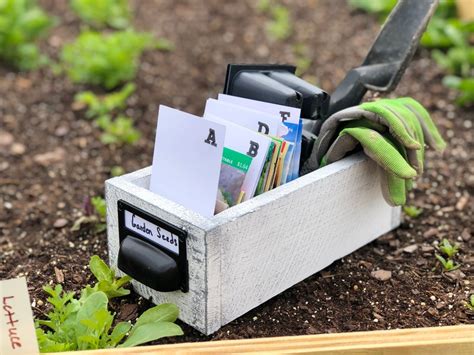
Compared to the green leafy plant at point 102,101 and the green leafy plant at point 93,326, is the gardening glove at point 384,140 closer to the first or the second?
the green leafy plant at point 93,326

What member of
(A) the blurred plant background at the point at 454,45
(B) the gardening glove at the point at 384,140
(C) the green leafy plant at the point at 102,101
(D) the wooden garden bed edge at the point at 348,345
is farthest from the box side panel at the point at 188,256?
(A) the blurred plant background at the point at 454,45

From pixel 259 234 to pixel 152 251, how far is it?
0.26m

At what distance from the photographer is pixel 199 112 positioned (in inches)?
139

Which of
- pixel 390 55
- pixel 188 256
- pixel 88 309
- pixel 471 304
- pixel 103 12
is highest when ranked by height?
pixel 390 55

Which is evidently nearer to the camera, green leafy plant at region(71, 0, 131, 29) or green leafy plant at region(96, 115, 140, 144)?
green leafy plant at region(96, 115, 140, 144)

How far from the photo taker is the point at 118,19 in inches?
169

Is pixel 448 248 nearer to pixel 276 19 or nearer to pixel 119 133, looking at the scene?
pixel 119 133

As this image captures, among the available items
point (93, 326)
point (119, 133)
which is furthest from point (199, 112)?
point (93, 326)

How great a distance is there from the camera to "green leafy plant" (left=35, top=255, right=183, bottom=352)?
1912 millimetres

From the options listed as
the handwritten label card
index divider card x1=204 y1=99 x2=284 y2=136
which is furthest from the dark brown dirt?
index divider card x1=204 y1=99 x2=284 y2=136

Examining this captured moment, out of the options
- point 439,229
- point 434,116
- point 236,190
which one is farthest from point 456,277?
point 434,116

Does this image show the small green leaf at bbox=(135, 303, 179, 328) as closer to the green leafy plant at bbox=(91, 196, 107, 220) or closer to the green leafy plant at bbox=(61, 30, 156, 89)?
the green leafy plant at bbox=(91, 196, 107, 220)

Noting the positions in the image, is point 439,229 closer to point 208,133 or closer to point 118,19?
point 208,133

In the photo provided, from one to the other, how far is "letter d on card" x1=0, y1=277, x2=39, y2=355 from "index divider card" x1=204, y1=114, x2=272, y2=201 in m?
0.60
